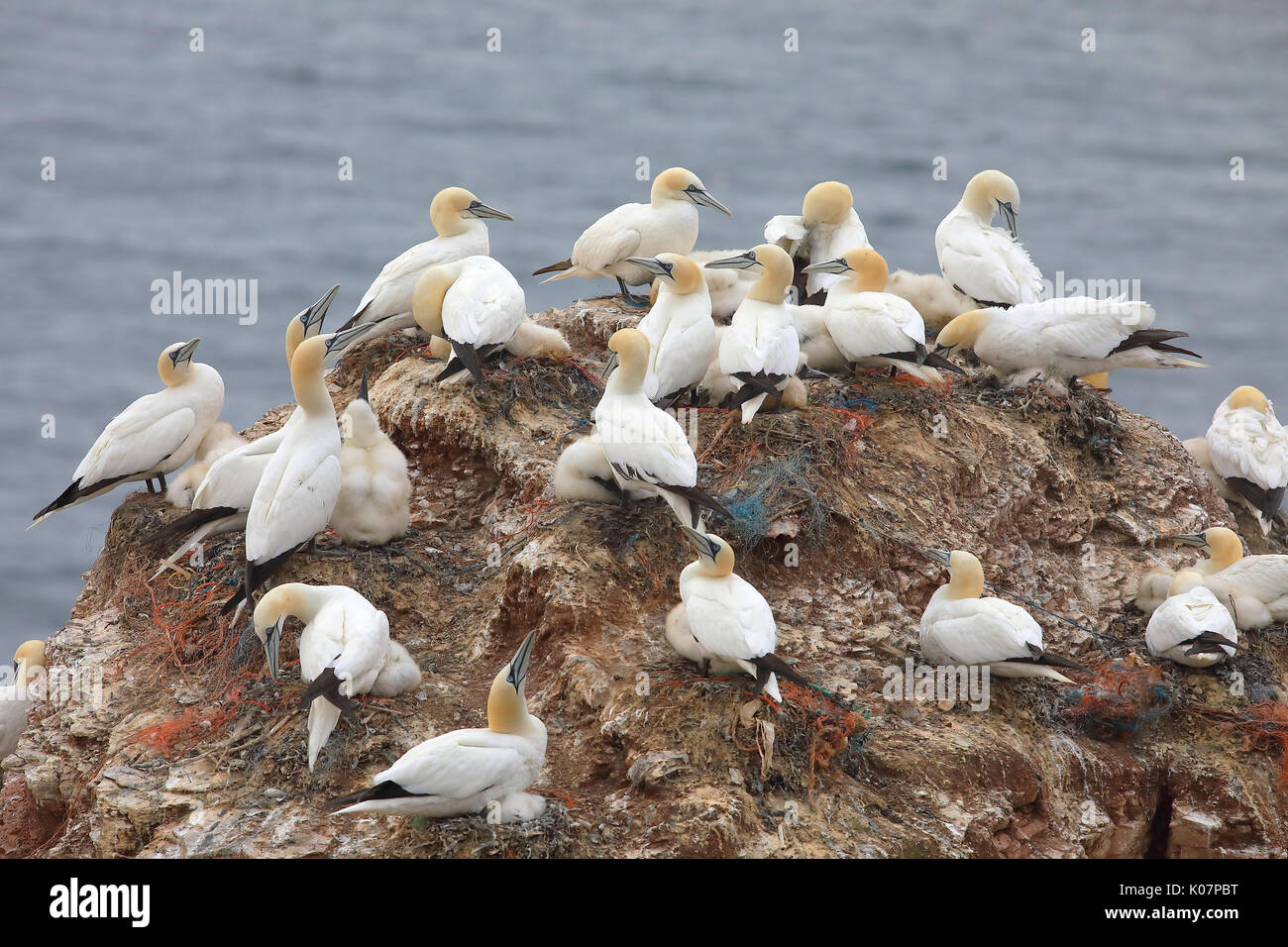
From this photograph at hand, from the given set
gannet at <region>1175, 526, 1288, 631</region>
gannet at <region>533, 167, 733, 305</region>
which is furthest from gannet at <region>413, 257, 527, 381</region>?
gannet at <region>1175, 526, 1288, 631</region>

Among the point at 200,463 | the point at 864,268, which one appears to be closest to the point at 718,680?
the point at 864,268

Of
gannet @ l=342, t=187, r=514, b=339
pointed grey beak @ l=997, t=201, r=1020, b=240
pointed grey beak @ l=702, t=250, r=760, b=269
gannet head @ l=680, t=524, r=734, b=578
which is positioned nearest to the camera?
gannet head @ l=680, t=524, r=734, b=578

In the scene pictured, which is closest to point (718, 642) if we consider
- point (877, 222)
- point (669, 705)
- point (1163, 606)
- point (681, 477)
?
point (669, 705)

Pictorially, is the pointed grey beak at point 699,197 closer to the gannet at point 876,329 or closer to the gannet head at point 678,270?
the gannet at point 876,329

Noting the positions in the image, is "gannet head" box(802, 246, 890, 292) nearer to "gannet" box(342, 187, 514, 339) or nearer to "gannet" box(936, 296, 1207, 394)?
"gannet" box(936, 296, 1207, 394)

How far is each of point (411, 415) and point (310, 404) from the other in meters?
1.05

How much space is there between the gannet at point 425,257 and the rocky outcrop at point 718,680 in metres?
0.32

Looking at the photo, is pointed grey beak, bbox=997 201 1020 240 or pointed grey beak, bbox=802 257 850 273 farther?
pointed grey beak, bbox=997 201 1020 240

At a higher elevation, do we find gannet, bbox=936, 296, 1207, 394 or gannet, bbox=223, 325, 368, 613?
gannet, bbox=936, 296, 1207, 394

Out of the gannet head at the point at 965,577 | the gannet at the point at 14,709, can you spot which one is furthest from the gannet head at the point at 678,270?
the gannet at the point at 14,709

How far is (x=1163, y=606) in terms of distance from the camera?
7781 millimetres

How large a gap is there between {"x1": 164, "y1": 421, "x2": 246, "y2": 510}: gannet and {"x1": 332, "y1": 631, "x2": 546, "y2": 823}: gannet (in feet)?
9.85

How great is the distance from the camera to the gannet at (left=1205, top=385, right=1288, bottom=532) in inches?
363

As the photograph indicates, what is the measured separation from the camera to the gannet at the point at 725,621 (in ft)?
21.0
